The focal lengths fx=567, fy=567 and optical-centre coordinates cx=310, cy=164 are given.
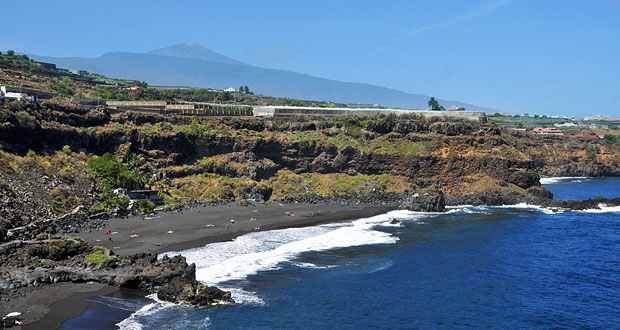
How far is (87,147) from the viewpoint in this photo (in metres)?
86.1

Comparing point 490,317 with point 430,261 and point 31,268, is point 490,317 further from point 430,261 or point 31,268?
A: point 31,268

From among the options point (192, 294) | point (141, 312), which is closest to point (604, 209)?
point (192, 294)

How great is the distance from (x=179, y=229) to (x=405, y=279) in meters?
29.5

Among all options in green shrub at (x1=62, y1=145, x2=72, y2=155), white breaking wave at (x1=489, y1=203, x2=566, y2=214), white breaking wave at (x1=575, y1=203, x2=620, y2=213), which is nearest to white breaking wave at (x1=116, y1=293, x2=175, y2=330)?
green shrub at (x1=62, y1=145, x2=72, y2=155)

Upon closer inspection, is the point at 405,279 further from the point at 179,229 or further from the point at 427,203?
the point at 427,203

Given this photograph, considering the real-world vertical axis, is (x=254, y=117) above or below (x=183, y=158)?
above

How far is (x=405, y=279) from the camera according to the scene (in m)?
52.9

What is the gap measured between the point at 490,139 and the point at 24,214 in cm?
8183

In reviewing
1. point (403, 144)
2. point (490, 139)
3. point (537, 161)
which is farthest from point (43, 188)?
point (537, 161)

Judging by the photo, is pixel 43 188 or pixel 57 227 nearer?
pixel 57 227

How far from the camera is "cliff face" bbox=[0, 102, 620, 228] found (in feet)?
272

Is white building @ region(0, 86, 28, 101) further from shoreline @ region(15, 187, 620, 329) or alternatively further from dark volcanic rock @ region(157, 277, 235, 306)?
dark volcanic rock @ region(157, 277, 235, 306)

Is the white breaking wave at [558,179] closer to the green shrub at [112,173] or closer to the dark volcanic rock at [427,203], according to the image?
the dark volcanic rock at [427,203]

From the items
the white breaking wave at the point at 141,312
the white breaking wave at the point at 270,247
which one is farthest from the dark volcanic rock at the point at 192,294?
the white breaking wave at the point at 270,247
